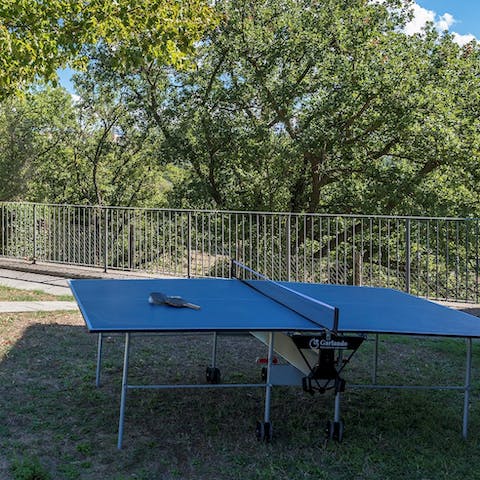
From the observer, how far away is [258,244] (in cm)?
1123

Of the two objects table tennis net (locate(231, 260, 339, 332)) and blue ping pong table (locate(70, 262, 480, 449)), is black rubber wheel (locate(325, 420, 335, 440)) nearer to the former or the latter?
blue ping pong table (locate(70, 262, 480, 449))

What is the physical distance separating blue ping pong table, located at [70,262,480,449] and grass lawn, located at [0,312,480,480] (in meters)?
0.21

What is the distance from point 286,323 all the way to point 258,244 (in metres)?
7.45

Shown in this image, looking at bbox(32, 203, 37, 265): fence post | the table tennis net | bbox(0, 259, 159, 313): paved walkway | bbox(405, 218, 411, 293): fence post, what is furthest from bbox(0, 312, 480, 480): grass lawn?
bbox(32, 203, 37, 265): fence post

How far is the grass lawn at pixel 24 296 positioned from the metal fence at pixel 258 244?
2.24 meters

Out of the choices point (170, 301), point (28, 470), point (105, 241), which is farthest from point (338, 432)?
point (105, 241)

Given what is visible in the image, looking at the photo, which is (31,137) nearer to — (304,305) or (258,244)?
(258,244)

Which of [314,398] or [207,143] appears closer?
[314,398]

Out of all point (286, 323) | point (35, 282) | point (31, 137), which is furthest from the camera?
point (31, 137)

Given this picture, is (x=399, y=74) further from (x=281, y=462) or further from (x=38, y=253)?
(x=281, y=462)

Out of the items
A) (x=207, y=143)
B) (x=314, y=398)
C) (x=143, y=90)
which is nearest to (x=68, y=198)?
(x=143, y=90)

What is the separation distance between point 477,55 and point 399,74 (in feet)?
12.8

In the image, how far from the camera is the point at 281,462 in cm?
361

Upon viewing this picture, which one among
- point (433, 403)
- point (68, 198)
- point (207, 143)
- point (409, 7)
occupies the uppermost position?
point (409, 7)
